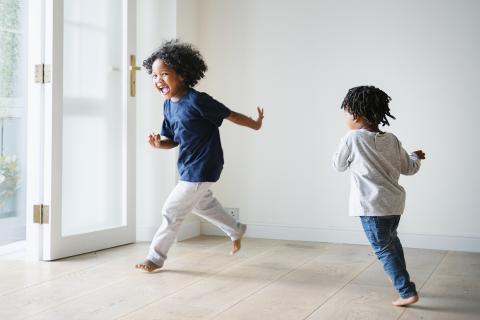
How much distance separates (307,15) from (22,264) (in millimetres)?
2116

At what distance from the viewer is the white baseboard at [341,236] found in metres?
3.41

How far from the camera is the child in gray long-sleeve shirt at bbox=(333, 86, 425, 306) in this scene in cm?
224

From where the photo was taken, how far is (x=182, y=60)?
9.23 feet

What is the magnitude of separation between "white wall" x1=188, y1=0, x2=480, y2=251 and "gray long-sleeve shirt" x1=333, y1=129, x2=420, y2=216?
1.26 m

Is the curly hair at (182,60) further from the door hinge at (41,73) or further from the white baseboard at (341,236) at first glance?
the white baseboard at (341,236)

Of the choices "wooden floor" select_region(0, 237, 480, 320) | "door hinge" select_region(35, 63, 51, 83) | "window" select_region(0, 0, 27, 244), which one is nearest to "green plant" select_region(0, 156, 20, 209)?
"window" select_region(0, 0, 27, 244)

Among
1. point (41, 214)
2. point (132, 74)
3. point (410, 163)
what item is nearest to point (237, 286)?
point (410, 163)

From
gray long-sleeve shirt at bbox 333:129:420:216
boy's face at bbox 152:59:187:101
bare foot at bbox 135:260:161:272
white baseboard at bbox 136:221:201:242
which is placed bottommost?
white baseboard at bbox 136:221:201:242

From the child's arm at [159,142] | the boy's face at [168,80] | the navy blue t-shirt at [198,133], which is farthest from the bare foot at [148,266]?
the boy's face at [168,80]

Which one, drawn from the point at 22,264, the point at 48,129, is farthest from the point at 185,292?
the point at 48,129

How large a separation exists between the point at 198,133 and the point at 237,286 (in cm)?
69

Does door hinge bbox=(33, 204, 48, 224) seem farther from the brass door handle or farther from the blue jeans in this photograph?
the blue jeans

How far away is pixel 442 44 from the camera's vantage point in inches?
135

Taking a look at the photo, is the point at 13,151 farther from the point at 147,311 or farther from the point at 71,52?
the point at 147,311
